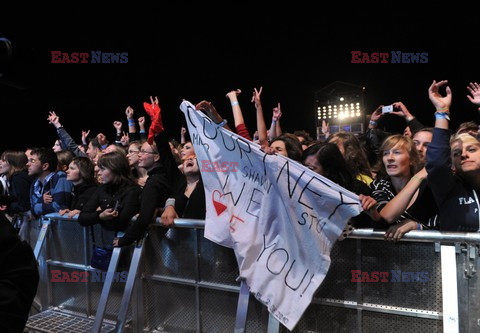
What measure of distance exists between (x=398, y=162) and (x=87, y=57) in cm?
1115

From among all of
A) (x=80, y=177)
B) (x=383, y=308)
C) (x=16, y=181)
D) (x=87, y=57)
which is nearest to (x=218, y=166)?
(x=383, y=308)

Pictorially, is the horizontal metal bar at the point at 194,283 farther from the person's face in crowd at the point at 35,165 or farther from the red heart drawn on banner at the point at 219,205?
the person's face in crowd at the point at 35,165

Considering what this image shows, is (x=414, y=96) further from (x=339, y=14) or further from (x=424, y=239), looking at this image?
(x=424, y=239)

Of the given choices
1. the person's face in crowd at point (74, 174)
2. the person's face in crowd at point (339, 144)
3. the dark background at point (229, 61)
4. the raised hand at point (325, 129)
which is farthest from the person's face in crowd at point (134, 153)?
the dark background at point (229, 61)

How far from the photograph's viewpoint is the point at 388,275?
7.56 ft

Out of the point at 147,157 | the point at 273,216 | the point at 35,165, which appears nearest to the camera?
the point at 273,216

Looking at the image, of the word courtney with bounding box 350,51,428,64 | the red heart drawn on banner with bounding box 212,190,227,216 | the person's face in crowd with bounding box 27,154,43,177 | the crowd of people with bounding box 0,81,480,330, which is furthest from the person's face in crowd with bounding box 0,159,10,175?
the word courtney with bounding box 350,51,428,64

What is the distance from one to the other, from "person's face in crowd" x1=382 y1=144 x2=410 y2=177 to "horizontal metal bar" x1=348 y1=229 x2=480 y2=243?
0.66 metres

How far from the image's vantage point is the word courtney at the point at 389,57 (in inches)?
374

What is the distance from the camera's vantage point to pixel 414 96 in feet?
32.8

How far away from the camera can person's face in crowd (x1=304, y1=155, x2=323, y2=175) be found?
9.35 ft

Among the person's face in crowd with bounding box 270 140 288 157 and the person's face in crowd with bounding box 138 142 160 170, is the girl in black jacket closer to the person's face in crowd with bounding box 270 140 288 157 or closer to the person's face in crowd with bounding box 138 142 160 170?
the person's face in crowd with bounding box 138 142 160 170

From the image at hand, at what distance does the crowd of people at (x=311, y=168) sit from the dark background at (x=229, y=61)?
5.32m

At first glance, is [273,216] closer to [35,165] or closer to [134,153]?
[134,153]
